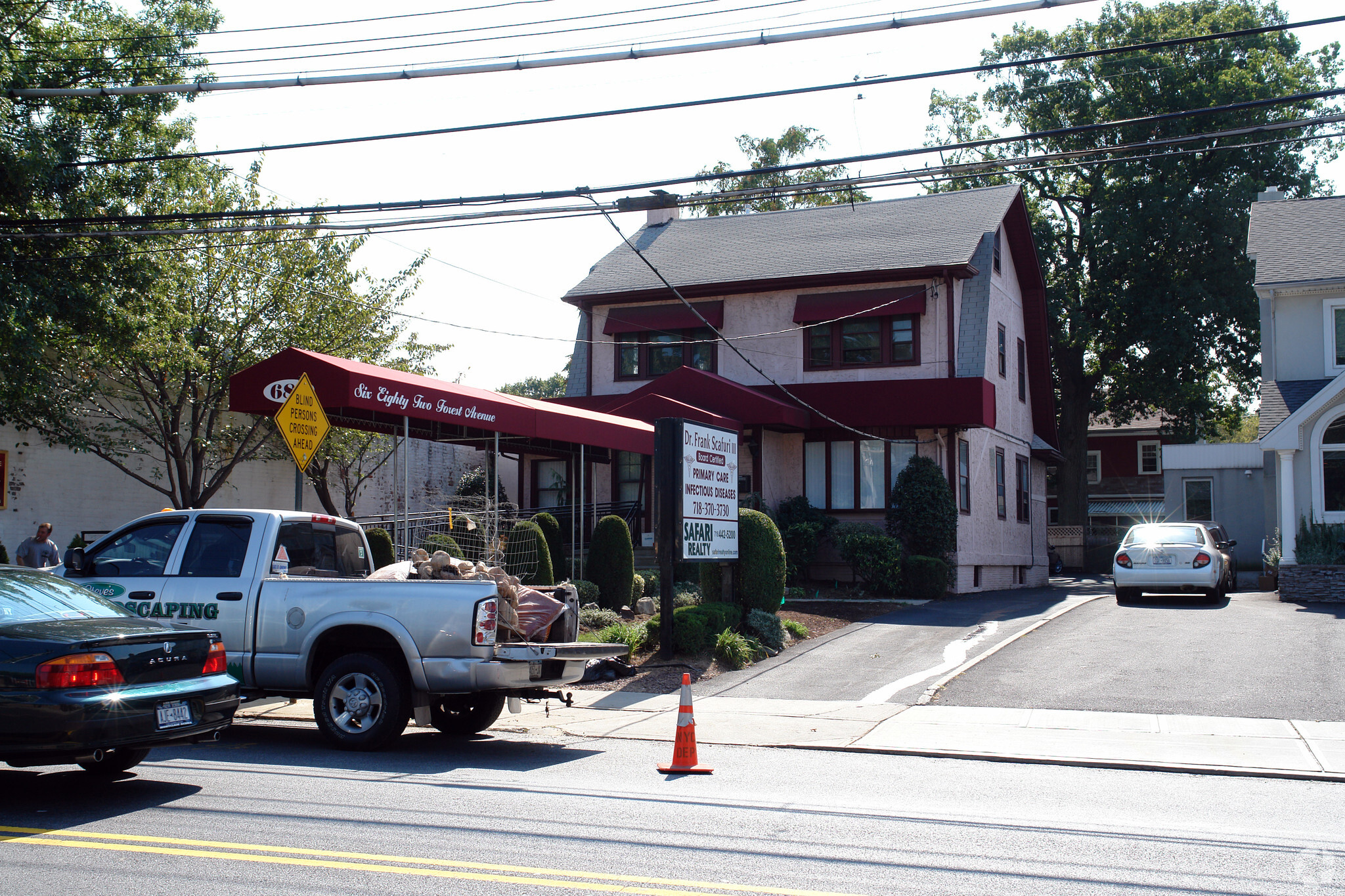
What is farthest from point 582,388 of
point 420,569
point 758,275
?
point 420,569

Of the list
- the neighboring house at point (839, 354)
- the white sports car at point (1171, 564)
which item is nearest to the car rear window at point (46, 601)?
the neighboring house at point (839, 354)

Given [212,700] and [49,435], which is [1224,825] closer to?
[212,700]

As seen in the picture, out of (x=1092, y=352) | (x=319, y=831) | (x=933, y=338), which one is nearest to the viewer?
(x=319, y=831)

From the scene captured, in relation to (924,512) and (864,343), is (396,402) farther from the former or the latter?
(864,343)

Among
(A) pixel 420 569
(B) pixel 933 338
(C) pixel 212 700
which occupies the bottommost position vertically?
(C) pixel 212 700

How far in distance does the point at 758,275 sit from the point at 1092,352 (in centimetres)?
2361

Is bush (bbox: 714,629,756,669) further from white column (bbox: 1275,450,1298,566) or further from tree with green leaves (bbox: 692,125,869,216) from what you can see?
tree with green leaves (bbox: 692,125,869,216)

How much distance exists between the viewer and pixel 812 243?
27.7 m

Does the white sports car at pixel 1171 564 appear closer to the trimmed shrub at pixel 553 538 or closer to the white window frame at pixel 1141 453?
the trimmed shrub at pixel 553 538

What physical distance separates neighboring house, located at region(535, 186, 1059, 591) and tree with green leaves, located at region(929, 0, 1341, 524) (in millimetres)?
9742

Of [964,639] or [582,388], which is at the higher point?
[582,388]

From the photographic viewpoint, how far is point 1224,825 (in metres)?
7.00

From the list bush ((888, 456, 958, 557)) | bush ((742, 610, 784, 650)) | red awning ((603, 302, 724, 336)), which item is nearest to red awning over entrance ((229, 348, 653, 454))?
bush ((742, 610, 784, 650))

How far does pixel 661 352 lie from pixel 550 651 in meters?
18.8
